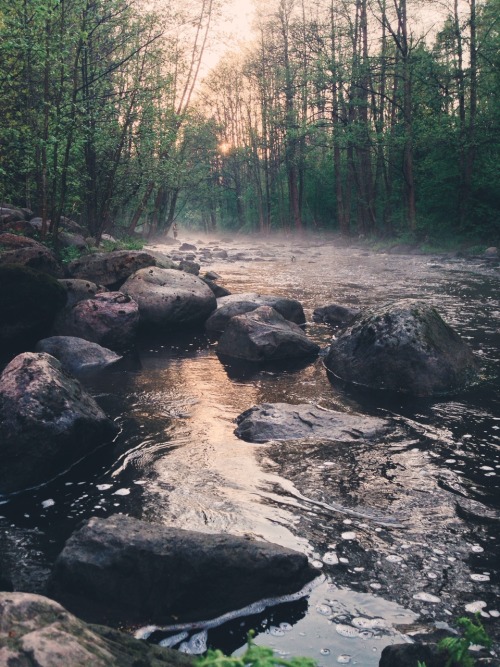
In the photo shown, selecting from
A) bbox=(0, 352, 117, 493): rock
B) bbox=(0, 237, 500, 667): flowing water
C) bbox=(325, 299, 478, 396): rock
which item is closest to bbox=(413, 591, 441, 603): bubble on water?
bbox=(0, 237, 500, 667): flowing water

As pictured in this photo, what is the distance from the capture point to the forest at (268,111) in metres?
13.8

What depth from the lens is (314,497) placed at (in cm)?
477

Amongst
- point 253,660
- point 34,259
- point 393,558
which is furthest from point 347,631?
point 34,259

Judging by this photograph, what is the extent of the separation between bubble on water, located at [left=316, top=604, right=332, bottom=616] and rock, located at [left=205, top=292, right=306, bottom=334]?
8.27m

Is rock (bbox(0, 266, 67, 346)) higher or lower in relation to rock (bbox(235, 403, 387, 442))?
higher

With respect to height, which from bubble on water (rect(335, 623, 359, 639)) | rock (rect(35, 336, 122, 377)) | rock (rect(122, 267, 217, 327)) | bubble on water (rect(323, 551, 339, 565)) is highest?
rock (rect(122, 267, 217, 327))

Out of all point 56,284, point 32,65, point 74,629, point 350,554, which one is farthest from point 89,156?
point 74,629

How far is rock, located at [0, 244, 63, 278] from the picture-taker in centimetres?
1098

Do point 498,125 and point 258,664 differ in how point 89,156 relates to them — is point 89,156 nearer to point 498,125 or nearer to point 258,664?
point 498,125

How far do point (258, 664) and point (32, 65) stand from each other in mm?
14457

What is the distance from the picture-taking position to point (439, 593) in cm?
346

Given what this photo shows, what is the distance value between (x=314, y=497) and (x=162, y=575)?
176 cm

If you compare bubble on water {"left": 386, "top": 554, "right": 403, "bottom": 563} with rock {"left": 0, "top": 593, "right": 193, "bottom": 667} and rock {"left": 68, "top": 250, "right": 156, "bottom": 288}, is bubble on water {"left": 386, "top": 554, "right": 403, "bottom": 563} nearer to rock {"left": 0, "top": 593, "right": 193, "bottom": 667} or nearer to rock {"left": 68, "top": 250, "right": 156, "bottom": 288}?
rock {"left": 0, "top": 593, "right": 193, "bottom": 667}

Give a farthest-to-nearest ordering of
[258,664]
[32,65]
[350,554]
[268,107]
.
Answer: [268,107]
[32,65]
[350,554]
[258,664]
